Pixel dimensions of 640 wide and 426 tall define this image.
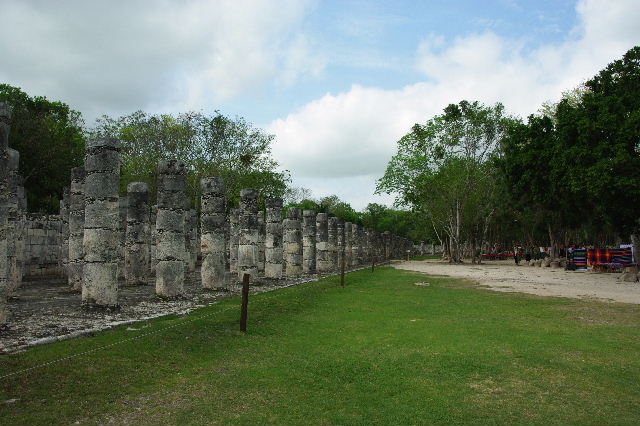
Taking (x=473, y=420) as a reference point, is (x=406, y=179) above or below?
above

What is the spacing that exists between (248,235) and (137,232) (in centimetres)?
373

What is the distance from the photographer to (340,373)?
6090 millimetres

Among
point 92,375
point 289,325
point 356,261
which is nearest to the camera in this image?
point 92,375

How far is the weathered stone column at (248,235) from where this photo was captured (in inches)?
702

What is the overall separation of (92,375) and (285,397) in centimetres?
234

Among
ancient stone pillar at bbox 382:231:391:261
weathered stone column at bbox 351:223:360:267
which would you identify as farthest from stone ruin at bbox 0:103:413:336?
ancient stone pillar at bbox 382:231:391:261

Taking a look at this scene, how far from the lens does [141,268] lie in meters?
16.6

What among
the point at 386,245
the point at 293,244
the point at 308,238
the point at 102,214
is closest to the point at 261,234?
the point at 308,238

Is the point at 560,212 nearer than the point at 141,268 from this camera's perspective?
No

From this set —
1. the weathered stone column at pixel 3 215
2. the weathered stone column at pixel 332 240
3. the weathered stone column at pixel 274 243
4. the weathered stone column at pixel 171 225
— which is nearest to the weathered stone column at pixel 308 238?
the weathered stone column at pixel 332 240

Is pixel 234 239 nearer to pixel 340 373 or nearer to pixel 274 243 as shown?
pixel 274 243

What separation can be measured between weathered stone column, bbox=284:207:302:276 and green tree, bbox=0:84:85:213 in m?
13.0

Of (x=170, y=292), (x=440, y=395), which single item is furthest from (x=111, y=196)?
(x=440, y=395)

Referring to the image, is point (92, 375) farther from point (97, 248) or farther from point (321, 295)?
point (321, 295)
